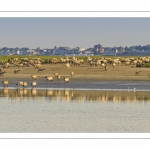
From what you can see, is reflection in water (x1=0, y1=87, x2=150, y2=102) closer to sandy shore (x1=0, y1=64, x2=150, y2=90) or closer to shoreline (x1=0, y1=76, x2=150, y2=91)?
shoreline (x1=0, y1=76, x2=150, y2=91)

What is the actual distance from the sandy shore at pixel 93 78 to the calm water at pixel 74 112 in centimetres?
308

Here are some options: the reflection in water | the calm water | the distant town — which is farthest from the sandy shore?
the distant town

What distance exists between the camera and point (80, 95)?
66.8 ft

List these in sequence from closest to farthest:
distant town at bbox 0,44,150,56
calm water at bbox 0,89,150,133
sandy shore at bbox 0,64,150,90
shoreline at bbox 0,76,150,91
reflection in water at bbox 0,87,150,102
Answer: calm water at bbox 0,89,150,133, reflection in water at bbox 0,87,150,102, shoreline at bbox 0,76,150,91, sandy shore at bbox 0,64,150,90, distant town at bbox 0,44,150,56

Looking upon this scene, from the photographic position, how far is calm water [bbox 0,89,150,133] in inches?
503

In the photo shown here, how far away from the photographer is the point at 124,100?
18.7 meters

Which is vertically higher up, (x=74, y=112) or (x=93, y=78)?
(x=74, y=112)

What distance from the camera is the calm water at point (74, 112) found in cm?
1278

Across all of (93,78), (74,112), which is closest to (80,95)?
(74,112)

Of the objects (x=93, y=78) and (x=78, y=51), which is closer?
(x=93, y=78)

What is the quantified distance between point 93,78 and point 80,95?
28.0ft

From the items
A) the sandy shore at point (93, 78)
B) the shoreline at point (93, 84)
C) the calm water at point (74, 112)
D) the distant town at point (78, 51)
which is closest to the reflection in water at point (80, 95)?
the calm water at point (74, 112)

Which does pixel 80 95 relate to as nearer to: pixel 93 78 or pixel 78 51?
pixel 93 78
